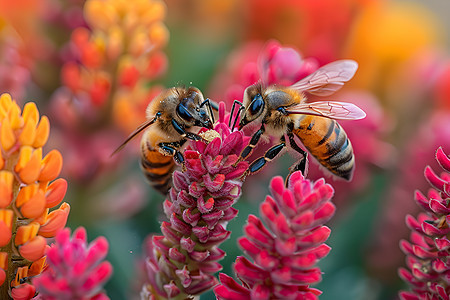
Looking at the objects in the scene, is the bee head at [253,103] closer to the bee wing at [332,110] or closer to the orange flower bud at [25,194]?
the bee wing at [332,110]

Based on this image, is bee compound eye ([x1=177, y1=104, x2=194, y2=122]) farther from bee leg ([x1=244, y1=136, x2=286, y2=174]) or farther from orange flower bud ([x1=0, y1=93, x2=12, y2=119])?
orange flower bud ([x1=0, y1=93, x2=12, y2=119])

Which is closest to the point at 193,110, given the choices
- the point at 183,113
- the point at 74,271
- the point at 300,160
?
the point at 183,113

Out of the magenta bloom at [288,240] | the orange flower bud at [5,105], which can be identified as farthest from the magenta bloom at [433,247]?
the orange flower bud at [5,105]

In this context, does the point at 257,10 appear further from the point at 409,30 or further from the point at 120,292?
the point at 120,292

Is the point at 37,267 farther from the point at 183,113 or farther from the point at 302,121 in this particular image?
the point at 302,121

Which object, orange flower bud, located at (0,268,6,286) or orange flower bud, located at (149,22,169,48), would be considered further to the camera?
orange flower bud, located at (149,22,169,48)

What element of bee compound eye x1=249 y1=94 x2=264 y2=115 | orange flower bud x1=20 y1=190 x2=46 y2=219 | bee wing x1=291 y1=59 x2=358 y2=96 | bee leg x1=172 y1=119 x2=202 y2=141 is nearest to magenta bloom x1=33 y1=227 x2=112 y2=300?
orange flower bud x1=20 y1=190 x2=46 y2=219

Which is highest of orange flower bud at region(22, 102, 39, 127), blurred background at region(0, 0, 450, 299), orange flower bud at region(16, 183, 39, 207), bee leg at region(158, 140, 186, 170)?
orange flower bud at region(22, 102, 39, 127)
